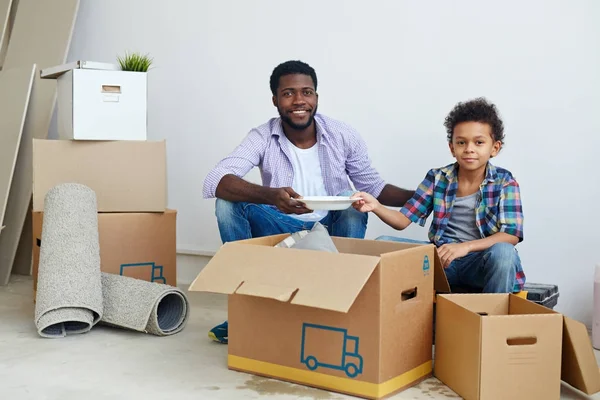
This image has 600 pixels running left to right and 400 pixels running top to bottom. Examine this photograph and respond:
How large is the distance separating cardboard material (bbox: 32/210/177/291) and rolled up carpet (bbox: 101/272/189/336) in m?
0.26

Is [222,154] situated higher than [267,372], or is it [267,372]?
[222,154]

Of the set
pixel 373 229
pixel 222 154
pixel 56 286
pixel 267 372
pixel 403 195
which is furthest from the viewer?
pixel 222 154

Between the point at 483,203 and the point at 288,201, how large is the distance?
617 millimetres

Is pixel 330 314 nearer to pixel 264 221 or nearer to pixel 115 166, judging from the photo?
pixel 264 221

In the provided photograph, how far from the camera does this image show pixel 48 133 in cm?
362

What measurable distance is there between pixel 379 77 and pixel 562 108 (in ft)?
2.42

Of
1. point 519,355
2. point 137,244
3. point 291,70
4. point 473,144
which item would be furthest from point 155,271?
point 519,355

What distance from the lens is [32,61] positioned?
360 centimetres

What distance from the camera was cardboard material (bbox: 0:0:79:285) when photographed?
336 centimetres

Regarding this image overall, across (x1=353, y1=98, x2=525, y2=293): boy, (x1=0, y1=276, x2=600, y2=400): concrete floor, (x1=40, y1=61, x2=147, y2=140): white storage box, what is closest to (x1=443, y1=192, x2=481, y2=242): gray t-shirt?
(x1=353, y1=98, x2=525, y2=293): boy

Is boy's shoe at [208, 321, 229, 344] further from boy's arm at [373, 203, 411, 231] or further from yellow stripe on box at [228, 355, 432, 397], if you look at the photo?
boy's arm at [373, 203, 411, 231]

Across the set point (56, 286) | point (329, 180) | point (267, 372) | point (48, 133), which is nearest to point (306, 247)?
point (267, 372)

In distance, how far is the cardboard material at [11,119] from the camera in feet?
10.7

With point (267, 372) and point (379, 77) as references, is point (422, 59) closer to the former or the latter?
point (379, 77)
